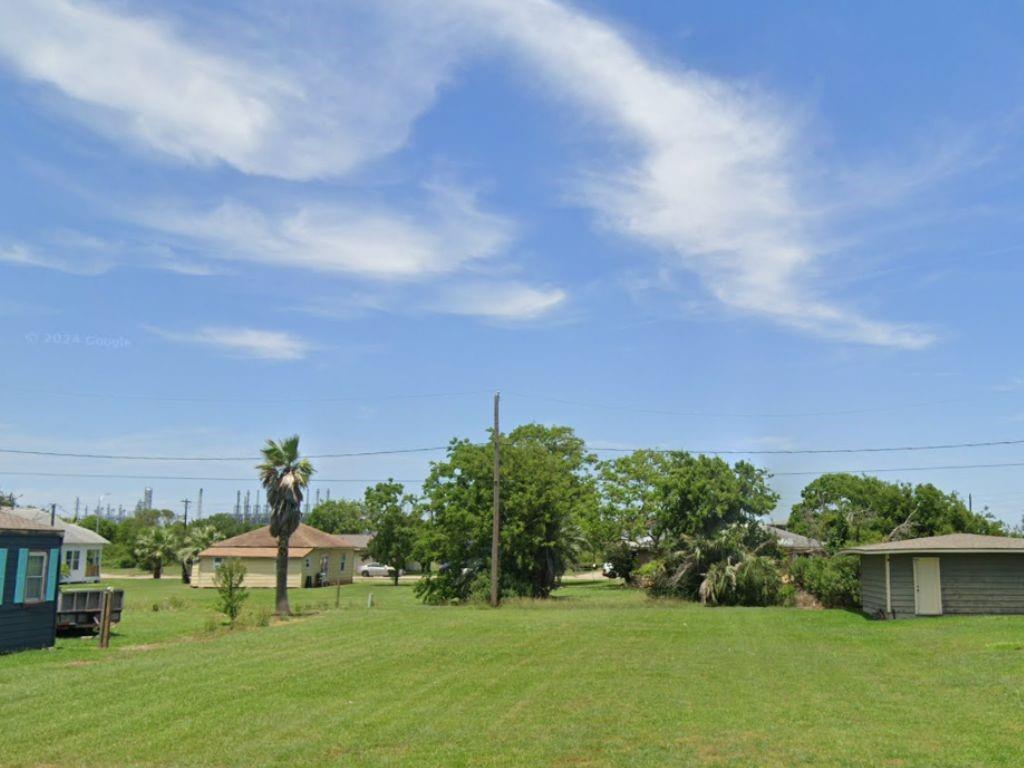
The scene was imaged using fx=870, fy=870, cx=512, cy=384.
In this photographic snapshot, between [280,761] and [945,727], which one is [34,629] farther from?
[945,727]

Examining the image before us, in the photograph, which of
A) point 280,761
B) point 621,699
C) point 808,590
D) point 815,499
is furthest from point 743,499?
point 280,761

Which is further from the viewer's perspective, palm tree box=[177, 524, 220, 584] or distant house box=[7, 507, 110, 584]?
palm tree box=[177, 524, 220, 584]

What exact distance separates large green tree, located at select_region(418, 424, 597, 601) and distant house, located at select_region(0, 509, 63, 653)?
20.1 meters

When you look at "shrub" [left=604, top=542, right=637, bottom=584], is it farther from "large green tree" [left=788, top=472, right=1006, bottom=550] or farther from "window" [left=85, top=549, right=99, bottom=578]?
"window" [left=85, top=549, right=99, bottom=578]

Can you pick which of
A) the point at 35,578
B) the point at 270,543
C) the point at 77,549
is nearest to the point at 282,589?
the point at 35,578

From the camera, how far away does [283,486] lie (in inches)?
1272

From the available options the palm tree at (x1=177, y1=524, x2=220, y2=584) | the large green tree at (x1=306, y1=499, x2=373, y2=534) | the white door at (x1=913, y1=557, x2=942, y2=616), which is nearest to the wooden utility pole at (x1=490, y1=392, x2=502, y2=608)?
the white door at (x1=913, y1=557, x2=942, y2=616)

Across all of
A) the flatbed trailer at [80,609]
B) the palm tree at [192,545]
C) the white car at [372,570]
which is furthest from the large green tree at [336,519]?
the flatbed trailer at [80,609]

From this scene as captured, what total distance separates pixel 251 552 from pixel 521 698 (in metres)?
45.0

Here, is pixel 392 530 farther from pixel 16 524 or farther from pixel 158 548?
pixel 16 524

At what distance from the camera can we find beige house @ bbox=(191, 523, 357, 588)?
54281mm

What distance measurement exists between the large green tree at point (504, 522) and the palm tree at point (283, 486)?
919cm

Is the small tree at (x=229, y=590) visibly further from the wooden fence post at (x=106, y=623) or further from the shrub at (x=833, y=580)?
the shrub at (x=833, y=580)

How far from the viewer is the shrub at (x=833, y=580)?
3488 centimetres
